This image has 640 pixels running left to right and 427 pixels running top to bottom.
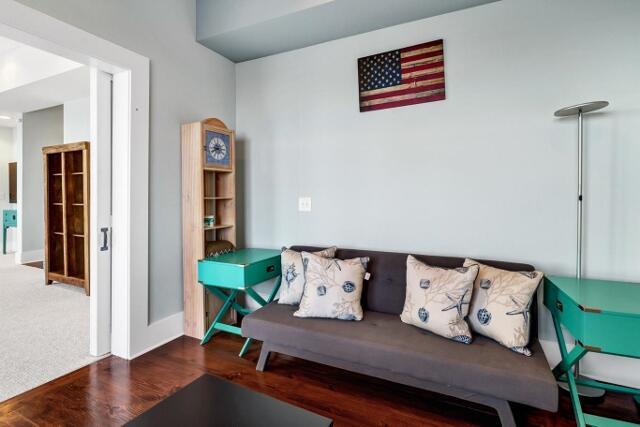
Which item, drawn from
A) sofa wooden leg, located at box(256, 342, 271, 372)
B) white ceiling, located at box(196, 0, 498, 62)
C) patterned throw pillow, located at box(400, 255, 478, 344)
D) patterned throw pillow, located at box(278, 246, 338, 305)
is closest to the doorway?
white ceiling, located at box(196, 0, 498, 62)

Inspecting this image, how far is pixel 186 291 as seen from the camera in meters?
2.84

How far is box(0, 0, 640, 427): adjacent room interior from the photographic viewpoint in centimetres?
181

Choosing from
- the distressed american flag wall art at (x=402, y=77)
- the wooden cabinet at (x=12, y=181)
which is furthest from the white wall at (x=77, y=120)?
the distressed american flag wall art at (x=402, y=77)

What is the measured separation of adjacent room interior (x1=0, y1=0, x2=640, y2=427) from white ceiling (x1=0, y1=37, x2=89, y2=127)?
1.89m

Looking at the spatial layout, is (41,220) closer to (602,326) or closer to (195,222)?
(195,222)

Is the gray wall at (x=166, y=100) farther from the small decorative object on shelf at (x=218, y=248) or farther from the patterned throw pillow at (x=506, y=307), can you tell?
the patterned throw pillow at (x=506, y=307)

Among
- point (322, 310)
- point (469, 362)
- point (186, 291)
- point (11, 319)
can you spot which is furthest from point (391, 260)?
point (11, 319)

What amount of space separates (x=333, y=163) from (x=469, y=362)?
1.87 metres

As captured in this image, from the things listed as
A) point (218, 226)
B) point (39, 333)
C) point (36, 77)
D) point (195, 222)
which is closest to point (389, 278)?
point (218, 226)

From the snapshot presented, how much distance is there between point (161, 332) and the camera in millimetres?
2697

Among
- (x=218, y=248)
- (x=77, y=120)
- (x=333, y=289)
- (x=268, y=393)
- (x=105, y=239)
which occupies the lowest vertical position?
(x=268, y=393)

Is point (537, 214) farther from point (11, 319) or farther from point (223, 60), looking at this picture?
point (11, 319)

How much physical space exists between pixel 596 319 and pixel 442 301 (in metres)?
0.70

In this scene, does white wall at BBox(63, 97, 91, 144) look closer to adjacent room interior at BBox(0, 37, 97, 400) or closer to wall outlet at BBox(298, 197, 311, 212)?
adjacent room interior at BBox(0, 37, 97, 400)
